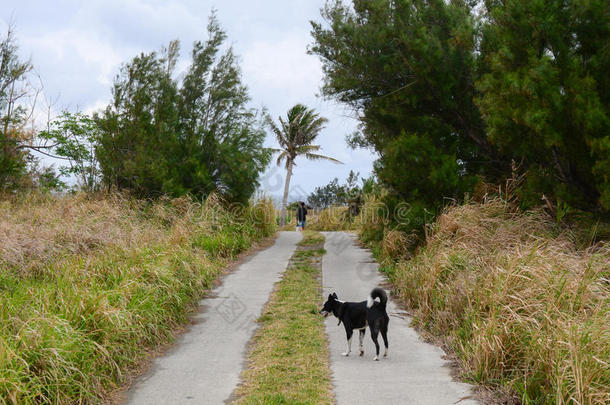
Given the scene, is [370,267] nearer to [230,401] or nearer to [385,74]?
[385,74]

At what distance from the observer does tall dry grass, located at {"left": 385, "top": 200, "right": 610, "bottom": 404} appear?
3775mm

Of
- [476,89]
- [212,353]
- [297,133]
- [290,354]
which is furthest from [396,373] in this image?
[297,133]

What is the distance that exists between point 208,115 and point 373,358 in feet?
34.8

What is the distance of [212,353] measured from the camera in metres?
5.52

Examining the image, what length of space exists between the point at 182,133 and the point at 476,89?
836 cm

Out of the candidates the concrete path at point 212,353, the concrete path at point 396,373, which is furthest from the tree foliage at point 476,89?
the concrete path at point 212,353

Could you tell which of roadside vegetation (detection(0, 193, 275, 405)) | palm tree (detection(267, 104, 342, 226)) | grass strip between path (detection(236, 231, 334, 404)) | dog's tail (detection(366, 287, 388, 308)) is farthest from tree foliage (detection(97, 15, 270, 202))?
palm tree (detection(267, 104, 342, 226))

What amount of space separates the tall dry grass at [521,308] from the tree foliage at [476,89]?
1234 mm

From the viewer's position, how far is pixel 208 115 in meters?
14.2

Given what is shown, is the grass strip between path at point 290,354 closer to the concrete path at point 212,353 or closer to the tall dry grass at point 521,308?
the concrete path at point 212,353

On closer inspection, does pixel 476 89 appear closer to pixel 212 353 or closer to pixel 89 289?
pixel 212 353

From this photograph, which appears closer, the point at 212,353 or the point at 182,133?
the point at 212,353

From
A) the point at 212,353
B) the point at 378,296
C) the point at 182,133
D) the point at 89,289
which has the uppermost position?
the point at 182,133

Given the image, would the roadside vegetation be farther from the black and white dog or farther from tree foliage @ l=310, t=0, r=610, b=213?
tree foliage @ l=310, t=0, r=610, b=213
